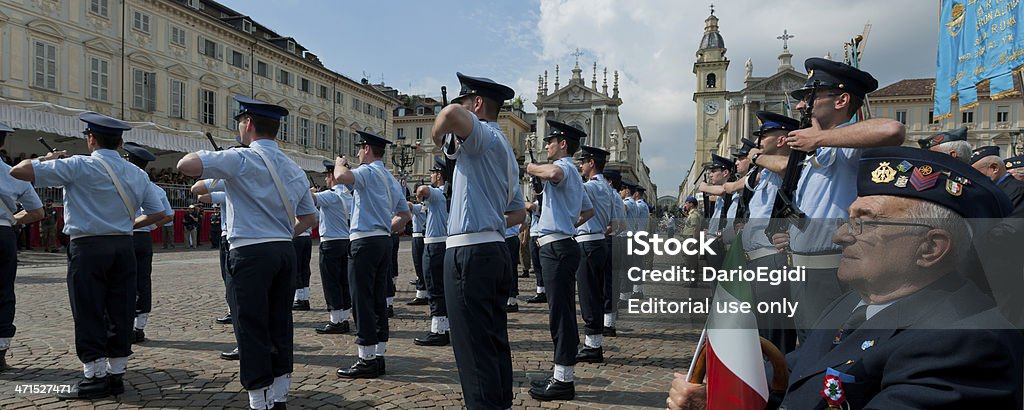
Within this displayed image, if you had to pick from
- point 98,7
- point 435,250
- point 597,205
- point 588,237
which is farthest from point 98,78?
point 588,237

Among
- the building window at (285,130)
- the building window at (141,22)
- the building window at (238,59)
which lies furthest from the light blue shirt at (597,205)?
the building window at (285,130)

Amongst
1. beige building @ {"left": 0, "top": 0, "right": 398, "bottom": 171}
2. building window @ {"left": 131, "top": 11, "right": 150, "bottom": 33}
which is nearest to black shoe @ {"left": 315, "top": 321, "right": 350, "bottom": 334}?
beige building @ {"left": 0, "top": 0, "right": 398, "bottom": 171}

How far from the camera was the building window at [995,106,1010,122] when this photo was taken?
58125 millimetres

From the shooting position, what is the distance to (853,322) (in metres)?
2.07

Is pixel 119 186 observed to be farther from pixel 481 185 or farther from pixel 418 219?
pixel 418 219

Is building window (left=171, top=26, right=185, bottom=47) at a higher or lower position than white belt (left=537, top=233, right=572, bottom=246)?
higher

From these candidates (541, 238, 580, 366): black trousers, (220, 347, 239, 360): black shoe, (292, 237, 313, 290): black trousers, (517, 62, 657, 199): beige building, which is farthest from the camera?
(517, 62, 657, 199): beige building

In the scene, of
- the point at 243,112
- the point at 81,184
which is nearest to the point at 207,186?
the point at 81,184

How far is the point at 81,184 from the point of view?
17.0 feet

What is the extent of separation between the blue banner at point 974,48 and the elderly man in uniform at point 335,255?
7861mm

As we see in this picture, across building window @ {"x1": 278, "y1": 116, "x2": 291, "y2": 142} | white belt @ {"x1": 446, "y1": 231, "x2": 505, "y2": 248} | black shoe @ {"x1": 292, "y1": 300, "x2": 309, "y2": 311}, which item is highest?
building window @ {"x1": 278, "y1": 116, "x2": 291, "y2": 142}

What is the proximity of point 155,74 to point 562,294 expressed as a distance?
35.0 m

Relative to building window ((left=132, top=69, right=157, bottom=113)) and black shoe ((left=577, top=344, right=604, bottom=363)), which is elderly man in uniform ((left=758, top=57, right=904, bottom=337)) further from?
building window ((left=132, top=69, right=157, bottom=113))

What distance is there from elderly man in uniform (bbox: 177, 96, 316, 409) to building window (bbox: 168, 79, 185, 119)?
34451 mm
